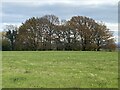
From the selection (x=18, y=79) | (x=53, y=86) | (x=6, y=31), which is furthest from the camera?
(x=6, y=31)

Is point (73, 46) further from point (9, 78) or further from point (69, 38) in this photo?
point (9, 78)

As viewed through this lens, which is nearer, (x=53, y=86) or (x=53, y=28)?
(x=53, y=86)

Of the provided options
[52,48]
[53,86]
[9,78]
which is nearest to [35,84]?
[53,86]

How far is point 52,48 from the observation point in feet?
276

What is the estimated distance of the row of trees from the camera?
8581 centimetres

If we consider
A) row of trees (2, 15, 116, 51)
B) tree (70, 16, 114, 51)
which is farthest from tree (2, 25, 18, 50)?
tree (70, 16, 114, 51)

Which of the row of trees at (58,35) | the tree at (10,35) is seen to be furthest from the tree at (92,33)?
the tree at (10,35)

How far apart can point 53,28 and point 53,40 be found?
4833 mm

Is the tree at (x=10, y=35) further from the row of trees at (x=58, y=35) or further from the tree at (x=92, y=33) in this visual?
the tree at (x=92, y=33)

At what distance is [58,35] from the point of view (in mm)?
91000

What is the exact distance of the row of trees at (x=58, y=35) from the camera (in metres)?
85.8

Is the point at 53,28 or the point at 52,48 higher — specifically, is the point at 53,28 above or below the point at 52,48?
above

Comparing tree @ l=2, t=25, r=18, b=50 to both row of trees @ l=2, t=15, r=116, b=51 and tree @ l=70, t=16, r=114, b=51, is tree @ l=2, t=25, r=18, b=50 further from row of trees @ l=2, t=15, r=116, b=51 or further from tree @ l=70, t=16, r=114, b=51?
tree @ l=70, t=16, r=114, b=51

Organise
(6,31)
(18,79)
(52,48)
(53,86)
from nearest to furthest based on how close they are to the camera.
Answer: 1. (53,86)
2. (18,79)
3. (52,48)
4. (6,31)
